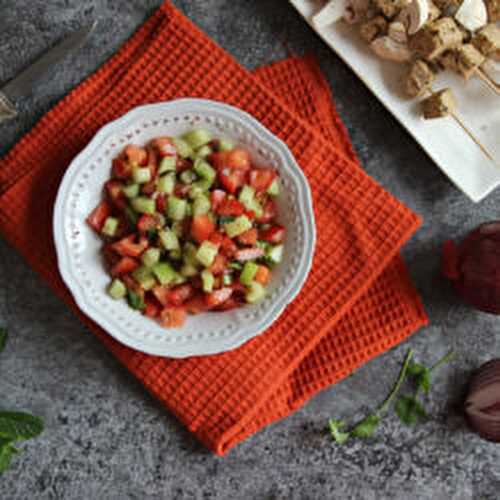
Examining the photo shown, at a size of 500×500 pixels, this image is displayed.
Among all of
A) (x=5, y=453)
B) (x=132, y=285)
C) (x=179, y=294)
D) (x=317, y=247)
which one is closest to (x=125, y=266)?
(x=132, y=285)

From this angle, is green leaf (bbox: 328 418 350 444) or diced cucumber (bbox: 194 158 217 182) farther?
green leaf (bbox: 328 418 350 444)

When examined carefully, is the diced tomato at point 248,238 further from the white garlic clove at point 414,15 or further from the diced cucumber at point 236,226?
the white garlic clove at point 414,15

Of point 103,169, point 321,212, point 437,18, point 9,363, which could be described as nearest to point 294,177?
point 321,212

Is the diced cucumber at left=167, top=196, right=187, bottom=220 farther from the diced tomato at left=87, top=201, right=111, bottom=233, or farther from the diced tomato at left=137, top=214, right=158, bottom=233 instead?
the diced tomato at left=87, top=201, right=111, bottom=233

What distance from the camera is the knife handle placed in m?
1.76

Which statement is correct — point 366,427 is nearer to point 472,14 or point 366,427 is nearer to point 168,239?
point 168,239

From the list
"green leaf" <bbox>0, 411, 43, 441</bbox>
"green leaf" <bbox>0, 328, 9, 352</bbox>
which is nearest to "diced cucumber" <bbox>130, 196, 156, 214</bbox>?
"green leaf" <bbox>0, 328, 9, 352</bbox>

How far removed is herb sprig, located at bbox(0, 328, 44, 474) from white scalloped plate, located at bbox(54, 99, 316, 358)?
1.22 ft

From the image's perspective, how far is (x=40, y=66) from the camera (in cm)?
180

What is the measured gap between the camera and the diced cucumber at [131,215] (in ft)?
5.42

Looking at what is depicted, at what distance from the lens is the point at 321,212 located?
1818mm

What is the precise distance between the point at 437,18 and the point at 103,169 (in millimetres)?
1002

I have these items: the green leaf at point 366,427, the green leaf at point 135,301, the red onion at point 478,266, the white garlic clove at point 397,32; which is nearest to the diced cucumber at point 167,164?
the green leaf at point 135,301

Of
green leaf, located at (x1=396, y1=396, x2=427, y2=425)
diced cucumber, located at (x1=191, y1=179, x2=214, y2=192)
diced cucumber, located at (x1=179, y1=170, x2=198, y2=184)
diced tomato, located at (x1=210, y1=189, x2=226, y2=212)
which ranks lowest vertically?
green leaf, located at (x1=396, y1=396, x2=427, y2=425)
